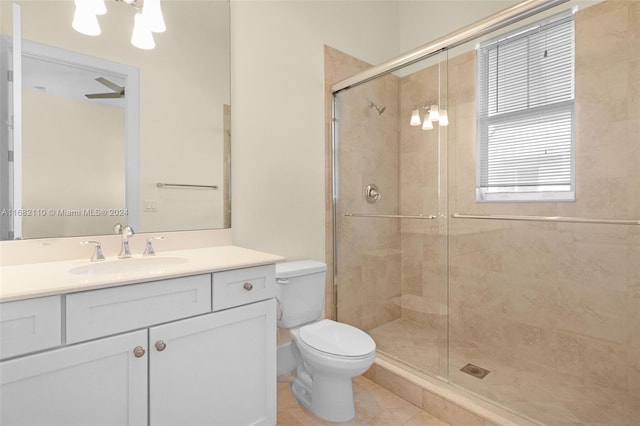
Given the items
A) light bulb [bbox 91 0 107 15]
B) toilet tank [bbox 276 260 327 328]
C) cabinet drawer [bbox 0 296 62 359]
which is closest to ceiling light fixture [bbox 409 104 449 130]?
toilet tank [bbox 276 260 327 328]

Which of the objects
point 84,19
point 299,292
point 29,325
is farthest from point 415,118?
point 29,325

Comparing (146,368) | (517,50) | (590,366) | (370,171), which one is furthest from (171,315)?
(517,50)

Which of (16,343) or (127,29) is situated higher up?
(127,29)

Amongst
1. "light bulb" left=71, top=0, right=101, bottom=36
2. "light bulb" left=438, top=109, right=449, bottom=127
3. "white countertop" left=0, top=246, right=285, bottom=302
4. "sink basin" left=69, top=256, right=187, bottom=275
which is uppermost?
"light bulb" left=71, top=0, right=101, bottom=36

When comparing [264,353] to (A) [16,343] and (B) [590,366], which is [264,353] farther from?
(B) [590,366]

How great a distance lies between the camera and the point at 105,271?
1.29m

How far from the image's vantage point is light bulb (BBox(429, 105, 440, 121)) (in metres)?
2.13

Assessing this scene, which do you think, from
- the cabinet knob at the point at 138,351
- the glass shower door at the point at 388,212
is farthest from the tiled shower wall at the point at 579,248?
the cabinet knob at the point at 138,351

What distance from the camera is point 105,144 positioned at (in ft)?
4.71

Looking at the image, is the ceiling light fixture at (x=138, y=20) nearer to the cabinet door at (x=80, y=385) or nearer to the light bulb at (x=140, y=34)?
the light bulb at (x=140, y=34)

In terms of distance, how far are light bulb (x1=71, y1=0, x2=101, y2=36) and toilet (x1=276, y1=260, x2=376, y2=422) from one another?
55.7 inches

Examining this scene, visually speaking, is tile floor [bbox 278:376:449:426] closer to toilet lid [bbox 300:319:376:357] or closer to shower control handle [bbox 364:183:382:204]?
toilet lid [bbox 300:319:376:357]

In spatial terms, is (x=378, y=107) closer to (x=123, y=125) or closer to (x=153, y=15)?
(x=153, y=15)

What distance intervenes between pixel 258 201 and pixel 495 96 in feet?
5.57
